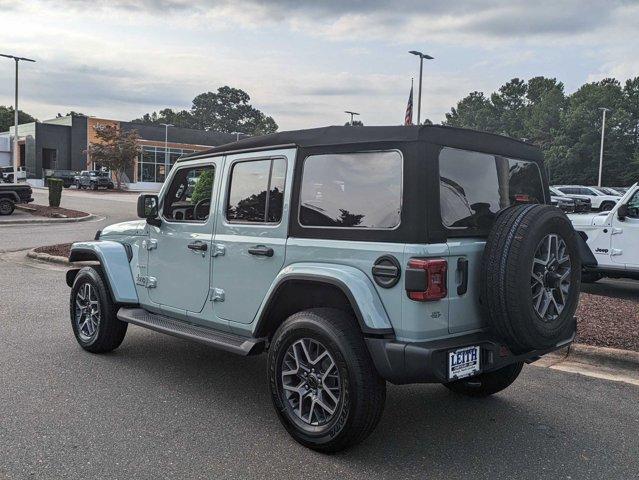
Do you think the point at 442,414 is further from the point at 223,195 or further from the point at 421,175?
the point at 223,195

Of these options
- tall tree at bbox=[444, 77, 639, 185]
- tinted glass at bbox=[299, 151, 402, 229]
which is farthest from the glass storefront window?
tinted glass at bbox=[299, 151, 402, 229]

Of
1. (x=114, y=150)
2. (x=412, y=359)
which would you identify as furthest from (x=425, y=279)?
(x=114, y=150)

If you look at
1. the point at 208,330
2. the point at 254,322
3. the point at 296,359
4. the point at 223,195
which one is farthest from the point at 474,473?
the point at 223,195

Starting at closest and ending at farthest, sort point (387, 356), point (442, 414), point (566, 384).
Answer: point (387, 356) → point (442, 414) → point (566, 384)

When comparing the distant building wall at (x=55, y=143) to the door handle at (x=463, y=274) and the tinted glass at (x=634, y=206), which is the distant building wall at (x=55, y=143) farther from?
the door handle at (x=463, y=274)

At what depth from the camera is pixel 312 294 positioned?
390 centimetres

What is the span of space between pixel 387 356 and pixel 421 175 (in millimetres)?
1063

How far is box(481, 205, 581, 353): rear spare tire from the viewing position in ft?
11.3

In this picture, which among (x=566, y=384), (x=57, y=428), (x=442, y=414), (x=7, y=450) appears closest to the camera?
(x=7, y=450)

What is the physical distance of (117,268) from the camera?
17.7ft

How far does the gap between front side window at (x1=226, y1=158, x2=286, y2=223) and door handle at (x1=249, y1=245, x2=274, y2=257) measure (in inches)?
7.7

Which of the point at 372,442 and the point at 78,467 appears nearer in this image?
the point at 78,467

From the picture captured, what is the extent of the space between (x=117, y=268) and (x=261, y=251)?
196 centimetres

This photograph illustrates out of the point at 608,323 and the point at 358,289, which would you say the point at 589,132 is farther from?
the point at 358,289
